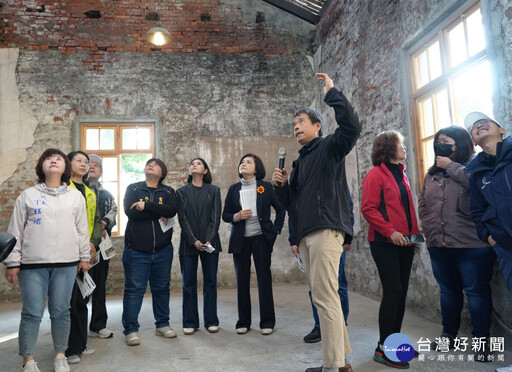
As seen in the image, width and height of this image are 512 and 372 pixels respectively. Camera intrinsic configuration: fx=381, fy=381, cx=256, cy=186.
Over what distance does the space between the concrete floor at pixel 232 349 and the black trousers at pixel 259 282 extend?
0.15 meters

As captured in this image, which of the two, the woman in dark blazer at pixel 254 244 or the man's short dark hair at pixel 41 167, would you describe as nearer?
the man's short dark hair at pixel 41 167

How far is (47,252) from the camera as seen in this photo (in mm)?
2486

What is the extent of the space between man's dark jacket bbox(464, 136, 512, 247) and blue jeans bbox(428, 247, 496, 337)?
0.34 metres

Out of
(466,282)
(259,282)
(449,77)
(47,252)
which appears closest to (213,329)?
(259,282)

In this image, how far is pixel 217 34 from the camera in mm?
6754

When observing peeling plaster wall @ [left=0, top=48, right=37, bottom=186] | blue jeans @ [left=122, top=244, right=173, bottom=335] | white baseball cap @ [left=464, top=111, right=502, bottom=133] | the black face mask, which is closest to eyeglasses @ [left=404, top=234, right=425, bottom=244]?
the black face mask

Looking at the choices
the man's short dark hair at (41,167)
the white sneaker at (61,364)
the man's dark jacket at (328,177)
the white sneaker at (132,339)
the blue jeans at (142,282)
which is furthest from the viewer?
the blue jeans at (142,282)

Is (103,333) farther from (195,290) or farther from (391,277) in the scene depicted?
(391,277)

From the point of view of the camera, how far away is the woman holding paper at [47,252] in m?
2.44

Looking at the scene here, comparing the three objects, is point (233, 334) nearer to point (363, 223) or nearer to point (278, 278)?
point (363, 223)

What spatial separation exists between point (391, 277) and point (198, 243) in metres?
1.74

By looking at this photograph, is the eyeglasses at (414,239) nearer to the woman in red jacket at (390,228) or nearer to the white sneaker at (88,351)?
the woman in red jacket at (390,228)

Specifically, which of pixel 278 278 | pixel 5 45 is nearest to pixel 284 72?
pixel 278 278

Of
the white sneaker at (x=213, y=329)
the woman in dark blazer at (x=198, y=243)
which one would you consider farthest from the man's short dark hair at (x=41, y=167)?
the white sneaker at (x=213, y=329)
